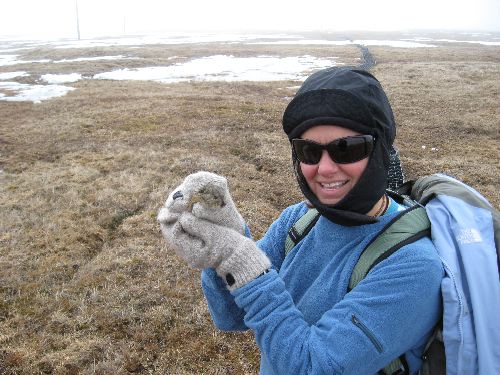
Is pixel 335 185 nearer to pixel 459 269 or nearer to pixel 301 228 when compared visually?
pixel 301 228

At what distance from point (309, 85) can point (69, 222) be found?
9.41 m

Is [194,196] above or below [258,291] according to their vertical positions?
above

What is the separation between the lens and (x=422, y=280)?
1.81m

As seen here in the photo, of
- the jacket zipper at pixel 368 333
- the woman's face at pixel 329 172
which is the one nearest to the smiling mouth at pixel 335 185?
the woman's face at pixel 329 172

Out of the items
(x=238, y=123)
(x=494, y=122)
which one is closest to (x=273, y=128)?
(x=238, y=123)

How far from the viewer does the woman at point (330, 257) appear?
1826 mm

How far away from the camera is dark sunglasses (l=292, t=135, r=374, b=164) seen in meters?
2.05

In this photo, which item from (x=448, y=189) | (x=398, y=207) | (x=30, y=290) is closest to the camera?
(x=448, y=189)

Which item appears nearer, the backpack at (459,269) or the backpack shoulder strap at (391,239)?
the backpack at (459,269)

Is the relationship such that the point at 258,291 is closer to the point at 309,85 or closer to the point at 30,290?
the point at 309,85

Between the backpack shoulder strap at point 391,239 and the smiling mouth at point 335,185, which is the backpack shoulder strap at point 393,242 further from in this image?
the smiling mouth at point 335,185

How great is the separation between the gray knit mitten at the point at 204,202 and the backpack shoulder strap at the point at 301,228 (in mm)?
450

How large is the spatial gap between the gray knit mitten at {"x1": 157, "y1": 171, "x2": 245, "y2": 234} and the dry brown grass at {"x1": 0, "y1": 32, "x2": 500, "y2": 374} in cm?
414

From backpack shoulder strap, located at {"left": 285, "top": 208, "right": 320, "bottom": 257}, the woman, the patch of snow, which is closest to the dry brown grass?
backpack shoulder strap, located at {"left": 285, "top": 208, "right": 320, "bottom": 257}
